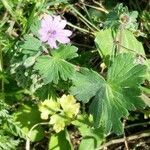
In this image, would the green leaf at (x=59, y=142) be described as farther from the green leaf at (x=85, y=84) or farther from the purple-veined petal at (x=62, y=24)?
the purple-veined petal at (x=62, y=24)

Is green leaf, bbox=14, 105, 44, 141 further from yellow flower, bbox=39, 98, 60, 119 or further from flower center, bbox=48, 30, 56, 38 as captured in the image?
flower center, bbox=48, 30, 56, 38

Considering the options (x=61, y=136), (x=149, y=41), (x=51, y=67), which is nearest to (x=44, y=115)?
(x=61, y=136)

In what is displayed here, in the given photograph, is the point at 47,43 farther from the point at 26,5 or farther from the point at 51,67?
the point at 26,5

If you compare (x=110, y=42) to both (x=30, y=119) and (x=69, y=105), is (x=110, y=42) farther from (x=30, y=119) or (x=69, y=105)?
(x=30, y=119)

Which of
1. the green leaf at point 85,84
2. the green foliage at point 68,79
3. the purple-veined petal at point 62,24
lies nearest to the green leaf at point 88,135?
the green foliage at point 68,79

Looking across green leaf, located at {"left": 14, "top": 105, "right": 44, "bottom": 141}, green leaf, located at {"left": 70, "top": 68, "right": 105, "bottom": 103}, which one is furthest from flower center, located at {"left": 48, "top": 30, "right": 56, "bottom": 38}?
green leaf, located at {"left": 14, "top": 105, "right": 44, "bottom": 141}
